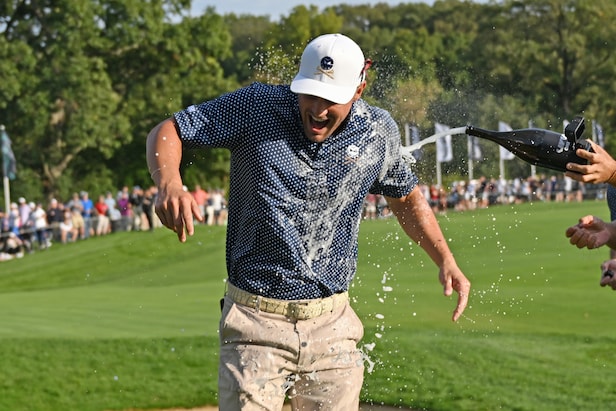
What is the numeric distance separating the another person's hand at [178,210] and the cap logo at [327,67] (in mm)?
754

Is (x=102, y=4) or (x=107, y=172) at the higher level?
(x=102, y=4)

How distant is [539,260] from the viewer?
822 inches

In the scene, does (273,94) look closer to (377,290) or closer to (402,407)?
(402,407)

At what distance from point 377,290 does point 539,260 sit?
6282mm

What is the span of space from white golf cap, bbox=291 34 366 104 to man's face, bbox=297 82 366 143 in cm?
5

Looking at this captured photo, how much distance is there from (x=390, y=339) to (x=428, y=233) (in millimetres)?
6362

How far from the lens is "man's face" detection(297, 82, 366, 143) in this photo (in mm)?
4684

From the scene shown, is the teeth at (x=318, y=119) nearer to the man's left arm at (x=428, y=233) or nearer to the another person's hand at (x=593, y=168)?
the man's left arm at (x=428, y=233)

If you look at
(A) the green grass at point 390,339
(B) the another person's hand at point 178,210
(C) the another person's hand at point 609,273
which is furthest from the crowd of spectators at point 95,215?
(B) the another person's hand at point 178,210

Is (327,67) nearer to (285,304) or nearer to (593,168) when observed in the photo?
A: (285,304)

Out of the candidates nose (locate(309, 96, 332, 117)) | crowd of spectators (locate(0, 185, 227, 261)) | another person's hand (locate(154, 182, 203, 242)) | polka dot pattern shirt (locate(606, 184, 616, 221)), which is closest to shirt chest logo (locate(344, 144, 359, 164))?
nose (locate(309, 96, 332, 117))

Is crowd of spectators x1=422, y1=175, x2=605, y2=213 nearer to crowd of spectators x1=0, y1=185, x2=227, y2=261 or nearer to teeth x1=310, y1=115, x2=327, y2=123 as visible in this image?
crowd of spectators x1=0, y1=185, x2=227, y2=261

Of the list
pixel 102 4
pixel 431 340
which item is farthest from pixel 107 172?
pixel 431 340

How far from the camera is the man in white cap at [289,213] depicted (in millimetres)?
4754
